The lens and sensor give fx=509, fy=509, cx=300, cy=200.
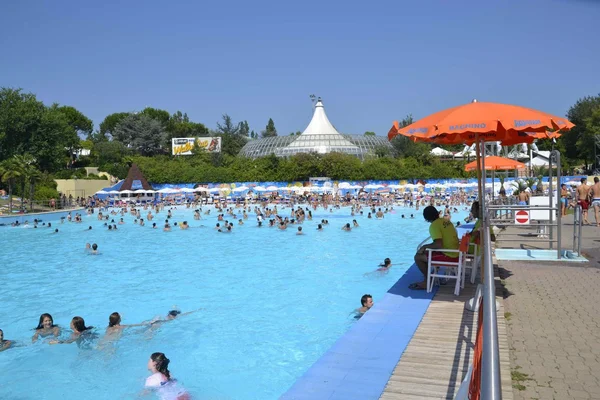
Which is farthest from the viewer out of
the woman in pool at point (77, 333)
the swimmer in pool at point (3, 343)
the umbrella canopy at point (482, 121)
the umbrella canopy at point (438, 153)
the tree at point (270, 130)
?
the tree at point (270, 130)

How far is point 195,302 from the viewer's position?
9.59 meters

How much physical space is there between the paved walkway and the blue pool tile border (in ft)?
2.82

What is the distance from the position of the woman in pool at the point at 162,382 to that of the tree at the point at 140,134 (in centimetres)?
6404

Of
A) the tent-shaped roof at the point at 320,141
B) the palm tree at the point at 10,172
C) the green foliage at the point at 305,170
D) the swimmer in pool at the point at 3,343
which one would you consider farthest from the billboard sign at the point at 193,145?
the swimmer in pool at the point at 3,343

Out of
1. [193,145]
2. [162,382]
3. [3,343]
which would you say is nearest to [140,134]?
[193,145]

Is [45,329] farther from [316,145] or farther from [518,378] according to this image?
[316,145]

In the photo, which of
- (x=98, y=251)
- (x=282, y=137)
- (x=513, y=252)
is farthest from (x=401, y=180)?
(x=513, y=252)

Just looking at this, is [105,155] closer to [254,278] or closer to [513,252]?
[254,278]

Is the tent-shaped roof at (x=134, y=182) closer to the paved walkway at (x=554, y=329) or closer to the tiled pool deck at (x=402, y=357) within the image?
the paved walkway at (x=554, y=329)

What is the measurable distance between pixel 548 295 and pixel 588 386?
2.82m

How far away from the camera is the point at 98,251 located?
54.7 feet

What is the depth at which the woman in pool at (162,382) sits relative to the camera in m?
5.40

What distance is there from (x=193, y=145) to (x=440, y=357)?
59.3 meters

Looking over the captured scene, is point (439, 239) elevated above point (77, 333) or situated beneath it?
elevated above
